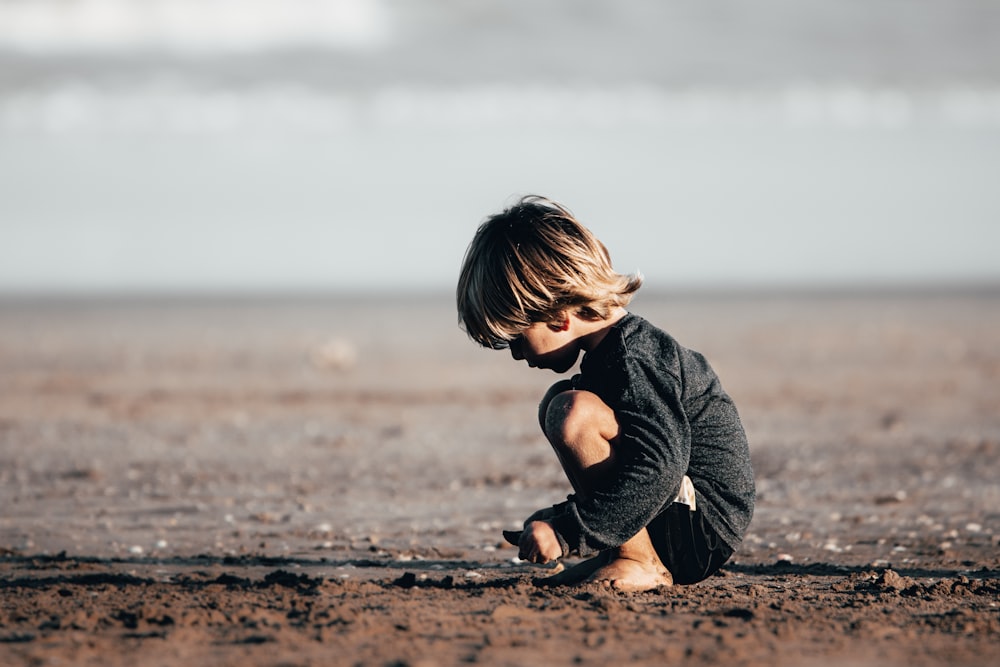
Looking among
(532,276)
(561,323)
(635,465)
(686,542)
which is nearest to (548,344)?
(561,323)

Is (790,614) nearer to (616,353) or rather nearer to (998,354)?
(616,353)

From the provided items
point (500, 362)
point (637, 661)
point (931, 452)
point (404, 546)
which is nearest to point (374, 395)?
point (500, 362)

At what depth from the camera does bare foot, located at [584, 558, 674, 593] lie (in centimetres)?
425

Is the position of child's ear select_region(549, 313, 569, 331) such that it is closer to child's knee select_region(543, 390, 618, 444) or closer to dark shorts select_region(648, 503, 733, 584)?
child's knee select_region(543, 390, 618, 444)

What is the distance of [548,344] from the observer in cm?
423

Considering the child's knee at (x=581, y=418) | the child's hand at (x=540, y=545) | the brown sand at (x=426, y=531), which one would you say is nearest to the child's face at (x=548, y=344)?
the child's knee at (x=581, y=418)

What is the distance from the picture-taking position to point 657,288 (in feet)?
14.8

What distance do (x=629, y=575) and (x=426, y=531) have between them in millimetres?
2109

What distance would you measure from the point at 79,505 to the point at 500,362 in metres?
13.8

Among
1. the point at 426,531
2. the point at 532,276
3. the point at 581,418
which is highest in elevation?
the point at 532,276

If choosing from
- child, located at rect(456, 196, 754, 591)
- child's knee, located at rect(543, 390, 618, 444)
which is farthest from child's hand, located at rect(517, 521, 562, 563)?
child's knee, located at rect(543, 390, 618, 444)

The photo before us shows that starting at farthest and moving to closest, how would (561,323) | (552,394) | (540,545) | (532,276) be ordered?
1. (552,394)
2. (561,323)
3. (532,276)
4. (540,545)

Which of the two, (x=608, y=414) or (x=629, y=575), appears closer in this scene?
(x=608, y=414)

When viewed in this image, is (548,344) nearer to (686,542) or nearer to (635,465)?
(635,465)
